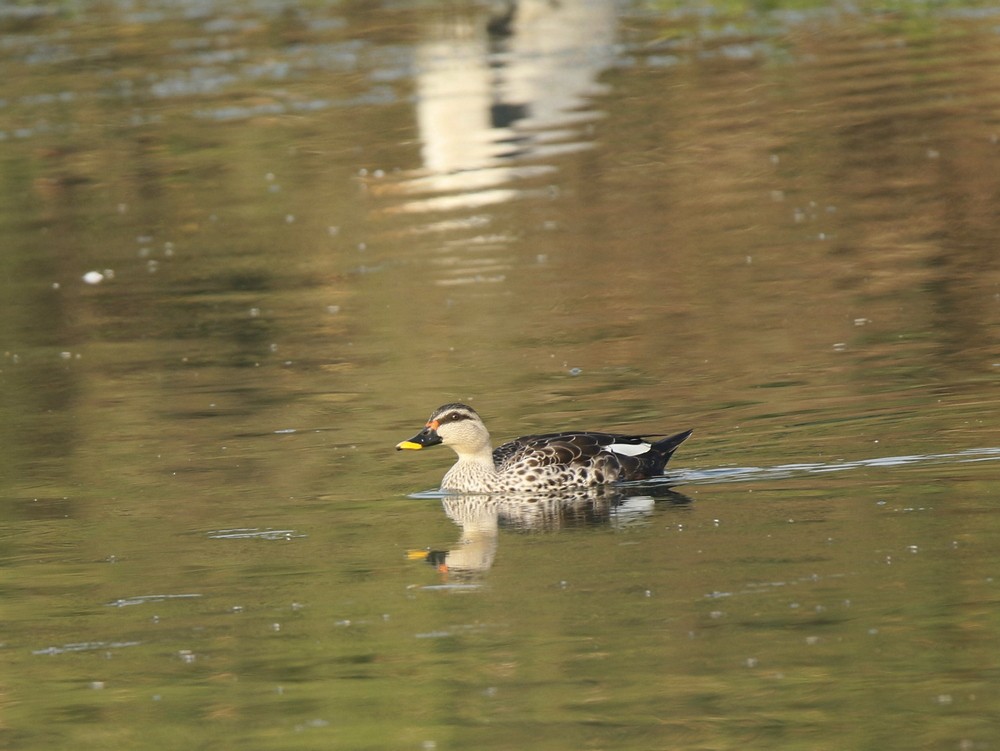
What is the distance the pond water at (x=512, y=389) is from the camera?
834 cm

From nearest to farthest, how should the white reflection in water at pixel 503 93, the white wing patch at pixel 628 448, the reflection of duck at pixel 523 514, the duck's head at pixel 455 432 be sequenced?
the reflection of duck at pixel 523 514, the white wing patch at pixel 628 448, the duck's head at pixel 455 432, the white reflection in water at pixel 503 93

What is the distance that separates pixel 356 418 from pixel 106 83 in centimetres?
1903

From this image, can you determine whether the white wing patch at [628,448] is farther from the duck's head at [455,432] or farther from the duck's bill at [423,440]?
the duck's bill at [423,440]

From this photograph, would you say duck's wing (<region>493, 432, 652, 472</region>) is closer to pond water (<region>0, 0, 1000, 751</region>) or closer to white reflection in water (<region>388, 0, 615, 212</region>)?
pond water (<region>0, 0, 1000, 751</region>)

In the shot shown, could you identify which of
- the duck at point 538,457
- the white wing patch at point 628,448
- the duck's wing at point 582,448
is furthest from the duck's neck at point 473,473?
the white wing patch at point 628,448

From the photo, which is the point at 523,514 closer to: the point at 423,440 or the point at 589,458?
the point at 589,458

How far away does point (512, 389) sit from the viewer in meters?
14.4

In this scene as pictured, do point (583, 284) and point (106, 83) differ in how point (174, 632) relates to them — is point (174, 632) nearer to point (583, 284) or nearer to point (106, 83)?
point (583, 284)

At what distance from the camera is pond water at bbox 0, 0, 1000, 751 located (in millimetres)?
8344

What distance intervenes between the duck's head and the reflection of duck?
305 millimetres

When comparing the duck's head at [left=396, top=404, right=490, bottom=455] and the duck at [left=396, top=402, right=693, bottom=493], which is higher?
the duck's head at [left=396, top=404, right=490, bottom=455]

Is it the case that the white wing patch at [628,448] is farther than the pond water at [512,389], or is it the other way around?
the white wing patch at [628,448]

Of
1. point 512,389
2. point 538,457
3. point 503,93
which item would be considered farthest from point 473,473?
point 503,93

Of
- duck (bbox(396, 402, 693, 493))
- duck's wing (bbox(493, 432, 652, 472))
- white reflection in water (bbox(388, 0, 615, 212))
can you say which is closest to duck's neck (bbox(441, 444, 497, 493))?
duck (bbox(396, 402, 693, 493))
